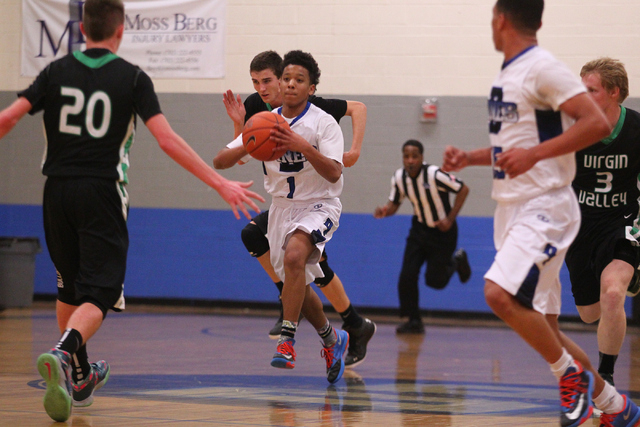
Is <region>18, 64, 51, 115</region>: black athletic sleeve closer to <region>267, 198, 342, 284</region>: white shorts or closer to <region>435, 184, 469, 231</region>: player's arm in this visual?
<region>267, 198, 342, 284</region>: white shorts

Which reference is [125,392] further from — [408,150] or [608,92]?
[408,150]

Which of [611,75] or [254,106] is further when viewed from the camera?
[254,106]

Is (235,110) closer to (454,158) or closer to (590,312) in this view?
(454,158)

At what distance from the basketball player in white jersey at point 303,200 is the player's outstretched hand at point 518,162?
5.35ft

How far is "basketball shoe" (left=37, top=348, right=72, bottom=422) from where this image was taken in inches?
130

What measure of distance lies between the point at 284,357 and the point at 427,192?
4937 millimetres

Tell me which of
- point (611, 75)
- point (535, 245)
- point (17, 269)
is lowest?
point (17, 269)

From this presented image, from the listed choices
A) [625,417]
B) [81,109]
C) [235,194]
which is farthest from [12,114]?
[625,417]

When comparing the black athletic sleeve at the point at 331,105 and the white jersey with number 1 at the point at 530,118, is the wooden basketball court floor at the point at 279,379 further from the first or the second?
the black athletic sleeve at the point at 331,105

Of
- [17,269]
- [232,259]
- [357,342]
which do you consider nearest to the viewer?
[357,342]

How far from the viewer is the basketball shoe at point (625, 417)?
361cm

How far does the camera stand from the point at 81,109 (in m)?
3.63

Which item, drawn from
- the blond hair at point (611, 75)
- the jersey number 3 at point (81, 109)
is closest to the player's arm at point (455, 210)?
the blond hair at point (611, 75)

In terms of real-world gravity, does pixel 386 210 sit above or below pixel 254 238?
below
